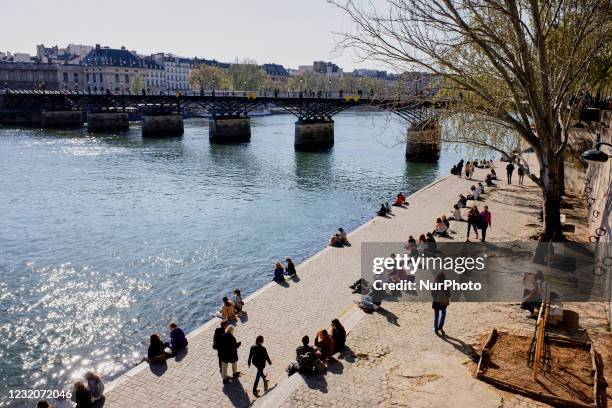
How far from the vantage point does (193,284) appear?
19.2 meters

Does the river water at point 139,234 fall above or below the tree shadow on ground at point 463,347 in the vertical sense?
below

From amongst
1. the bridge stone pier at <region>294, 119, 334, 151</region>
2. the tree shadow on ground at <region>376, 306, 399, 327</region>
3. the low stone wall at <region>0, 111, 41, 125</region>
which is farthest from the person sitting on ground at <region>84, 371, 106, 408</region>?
the low stone wall at <region>0, 111, 41, 125</region>

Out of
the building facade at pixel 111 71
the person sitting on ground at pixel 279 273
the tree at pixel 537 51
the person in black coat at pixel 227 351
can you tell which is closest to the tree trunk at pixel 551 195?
the tree at pixel 537 51

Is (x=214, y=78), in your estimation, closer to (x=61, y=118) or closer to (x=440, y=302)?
(x=61, y=118)

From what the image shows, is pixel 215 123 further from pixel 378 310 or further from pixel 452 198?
pixel 378 310

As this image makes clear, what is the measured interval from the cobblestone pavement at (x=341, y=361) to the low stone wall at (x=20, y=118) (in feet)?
311

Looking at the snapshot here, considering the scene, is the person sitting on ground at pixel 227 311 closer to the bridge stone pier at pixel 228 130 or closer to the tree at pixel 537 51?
the tree at pixel 537 51

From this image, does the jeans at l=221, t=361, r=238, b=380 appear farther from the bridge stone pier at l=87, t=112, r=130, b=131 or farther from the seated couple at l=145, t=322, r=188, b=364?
the bridge stone pier at l=87, t=112, r=130, b=131

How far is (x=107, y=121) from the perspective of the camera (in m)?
84.8

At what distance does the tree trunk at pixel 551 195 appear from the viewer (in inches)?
666

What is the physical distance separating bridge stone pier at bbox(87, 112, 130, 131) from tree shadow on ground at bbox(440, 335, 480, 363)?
82.9 m

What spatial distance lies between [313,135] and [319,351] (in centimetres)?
5809

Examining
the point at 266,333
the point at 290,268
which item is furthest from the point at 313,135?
the point at 266,333

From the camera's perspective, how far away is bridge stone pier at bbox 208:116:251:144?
72938mm
